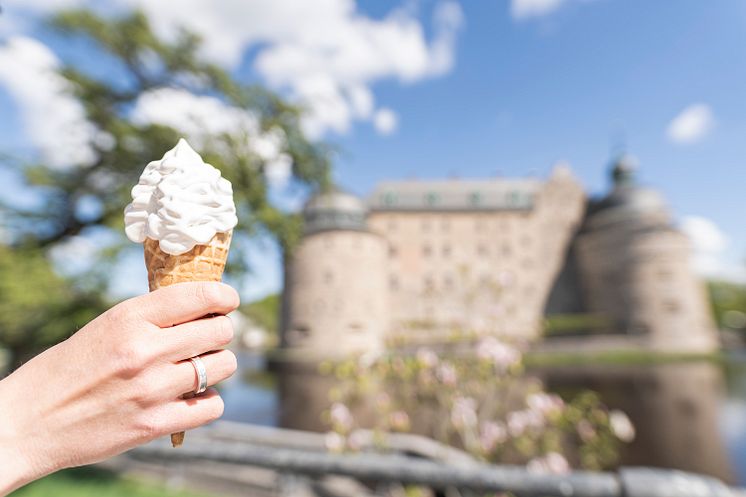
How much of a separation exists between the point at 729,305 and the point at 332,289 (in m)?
54.9

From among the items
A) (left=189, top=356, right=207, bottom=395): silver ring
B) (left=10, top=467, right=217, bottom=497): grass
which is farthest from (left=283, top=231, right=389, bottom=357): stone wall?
(left=189, top=356, right=207, bottom=395): silver ring

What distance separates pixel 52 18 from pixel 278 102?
5.46 meters

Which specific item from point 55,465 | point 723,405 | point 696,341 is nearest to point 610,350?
point 696,341

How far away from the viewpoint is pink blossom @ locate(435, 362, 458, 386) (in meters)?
5.16

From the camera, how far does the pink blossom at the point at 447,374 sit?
516cm

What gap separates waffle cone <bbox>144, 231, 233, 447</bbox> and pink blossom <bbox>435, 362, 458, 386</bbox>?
4214 mm

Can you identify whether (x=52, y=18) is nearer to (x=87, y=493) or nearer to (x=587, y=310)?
(x=87, y=493)

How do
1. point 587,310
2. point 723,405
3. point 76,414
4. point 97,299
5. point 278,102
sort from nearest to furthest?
point 76,414 < point 97,299 < point 278,102 < point 723,405 < point 587,310

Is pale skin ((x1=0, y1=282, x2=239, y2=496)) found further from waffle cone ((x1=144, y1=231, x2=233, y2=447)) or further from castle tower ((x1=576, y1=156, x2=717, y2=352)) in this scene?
castle tower ((x1=576, y1=156, x2=717, y2=352))

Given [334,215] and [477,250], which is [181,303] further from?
[477,250]

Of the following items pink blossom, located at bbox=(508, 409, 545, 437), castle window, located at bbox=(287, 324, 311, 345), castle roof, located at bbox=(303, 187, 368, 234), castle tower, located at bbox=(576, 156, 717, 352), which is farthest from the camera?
castle roof, located at bbox=(303, 187, 368, 234)

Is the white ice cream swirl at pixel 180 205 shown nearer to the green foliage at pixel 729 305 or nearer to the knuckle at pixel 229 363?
the knuckle at pixel 229 363

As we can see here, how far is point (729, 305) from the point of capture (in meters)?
49.9

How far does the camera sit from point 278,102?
10.7 m
